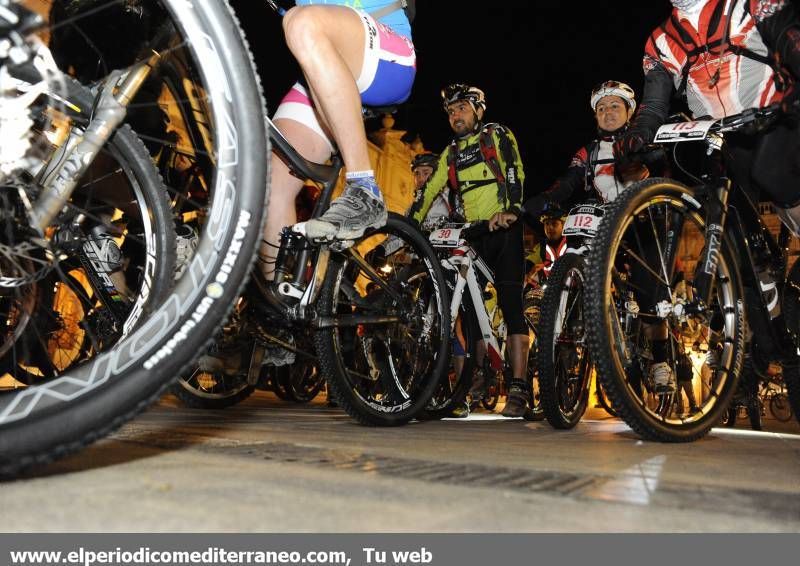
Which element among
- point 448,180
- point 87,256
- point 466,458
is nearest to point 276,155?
point 87,256

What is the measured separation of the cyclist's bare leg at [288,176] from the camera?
2.42 meters

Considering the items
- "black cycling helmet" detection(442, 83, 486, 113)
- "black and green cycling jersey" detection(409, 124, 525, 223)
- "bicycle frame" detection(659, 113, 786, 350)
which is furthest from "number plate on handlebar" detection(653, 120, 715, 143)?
"black cycling helmet" detection(442, 83, 486, 113)

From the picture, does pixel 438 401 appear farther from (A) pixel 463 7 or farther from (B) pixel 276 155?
(A) pixel 463 7

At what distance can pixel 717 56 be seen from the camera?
2.56 metres

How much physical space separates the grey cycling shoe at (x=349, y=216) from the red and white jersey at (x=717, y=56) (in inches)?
60.3

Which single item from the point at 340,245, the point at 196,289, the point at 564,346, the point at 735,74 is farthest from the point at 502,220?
the point at 196,289

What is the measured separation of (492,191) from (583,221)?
4.56ft

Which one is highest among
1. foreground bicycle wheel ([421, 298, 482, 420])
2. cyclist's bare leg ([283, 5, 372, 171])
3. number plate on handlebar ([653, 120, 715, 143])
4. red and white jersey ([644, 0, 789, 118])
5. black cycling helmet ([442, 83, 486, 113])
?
black cycling helmet ([442, 83, 486, 113])

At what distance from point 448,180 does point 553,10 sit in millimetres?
14868

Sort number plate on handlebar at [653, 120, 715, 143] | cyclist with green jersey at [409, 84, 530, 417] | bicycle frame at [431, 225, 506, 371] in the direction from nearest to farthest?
number plate on handlebar at [653, 120, 715, 143], bicycle frame at [431, 225, 506, 371], cyclist with green jersey at [409, 84, 530, 417]

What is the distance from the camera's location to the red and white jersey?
249 cm

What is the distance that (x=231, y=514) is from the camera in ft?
2.57

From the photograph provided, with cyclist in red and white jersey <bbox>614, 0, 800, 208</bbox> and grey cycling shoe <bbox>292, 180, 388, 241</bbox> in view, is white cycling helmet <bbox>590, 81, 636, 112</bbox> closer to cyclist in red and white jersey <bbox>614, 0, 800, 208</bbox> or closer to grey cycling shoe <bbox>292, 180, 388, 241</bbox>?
cyclist in red and white jersey <bbox>614, 0, 800, 208</bbox>
